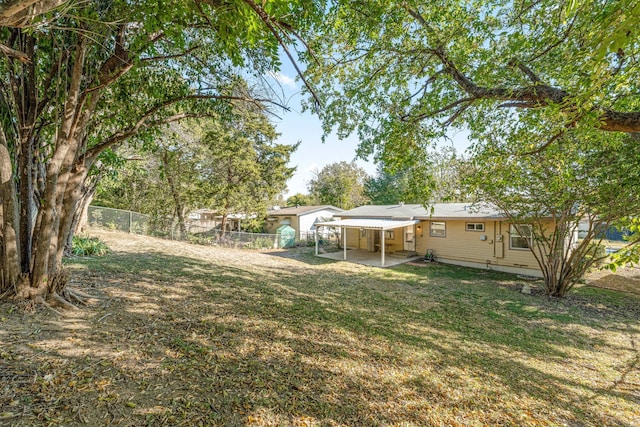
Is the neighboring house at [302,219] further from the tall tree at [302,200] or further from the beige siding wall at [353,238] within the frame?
the tall tree at [302,200]

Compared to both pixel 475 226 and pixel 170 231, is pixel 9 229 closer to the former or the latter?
pixel 170 231

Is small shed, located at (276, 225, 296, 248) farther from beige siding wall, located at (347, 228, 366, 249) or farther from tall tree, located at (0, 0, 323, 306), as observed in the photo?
tall tree, located at (0, 0, 323, 306)

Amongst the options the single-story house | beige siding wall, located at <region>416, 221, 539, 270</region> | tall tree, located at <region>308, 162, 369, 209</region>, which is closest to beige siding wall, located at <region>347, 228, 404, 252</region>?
the single-story house

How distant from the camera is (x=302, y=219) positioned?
20703 mm

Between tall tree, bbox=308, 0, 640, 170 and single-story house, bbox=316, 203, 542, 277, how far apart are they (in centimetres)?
491

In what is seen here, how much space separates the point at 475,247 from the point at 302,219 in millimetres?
11724

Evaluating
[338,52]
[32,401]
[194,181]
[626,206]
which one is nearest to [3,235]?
[32,401]

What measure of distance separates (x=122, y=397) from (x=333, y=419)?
1829 mm

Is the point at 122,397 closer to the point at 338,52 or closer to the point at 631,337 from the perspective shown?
the point at 338,52

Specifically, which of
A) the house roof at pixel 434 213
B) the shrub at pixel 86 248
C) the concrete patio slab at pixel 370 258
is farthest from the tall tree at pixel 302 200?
the shrub at pixel 86 248

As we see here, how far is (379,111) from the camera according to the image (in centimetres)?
683

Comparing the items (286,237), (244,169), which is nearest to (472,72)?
(244,169)

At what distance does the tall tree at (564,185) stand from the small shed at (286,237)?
478 inches

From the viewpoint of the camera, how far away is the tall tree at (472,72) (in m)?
3.56
